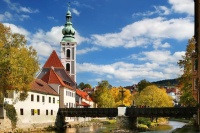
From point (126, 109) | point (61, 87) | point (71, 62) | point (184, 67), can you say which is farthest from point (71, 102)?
point (184, 67)

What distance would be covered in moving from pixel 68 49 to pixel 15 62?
67942 millimetres

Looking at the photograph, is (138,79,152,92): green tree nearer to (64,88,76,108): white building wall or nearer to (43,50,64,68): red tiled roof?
(64,88,76,108): white building wall

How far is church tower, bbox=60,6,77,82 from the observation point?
106875 millimetres

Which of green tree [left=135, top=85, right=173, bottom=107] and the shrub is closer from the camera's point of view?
the shrub

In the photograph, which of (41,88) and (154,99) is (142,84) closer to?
(154,99)

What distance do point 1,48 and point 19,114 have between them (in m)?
12.9

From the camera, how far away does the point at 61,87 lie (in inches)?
2773

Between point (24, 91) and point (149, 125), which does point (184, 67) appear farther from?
point (149, 125)

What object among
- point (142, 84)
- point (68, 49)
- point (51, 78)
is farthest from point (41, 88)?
point (142, 84)

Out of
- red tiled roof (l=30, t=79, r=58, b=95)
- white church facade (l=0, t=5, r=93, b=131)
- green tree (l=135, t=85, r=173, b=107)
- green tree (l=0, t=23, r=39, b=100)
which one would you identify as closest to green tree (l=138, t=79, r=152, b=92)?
green tree (l=135, t=85, r=173, b=107)

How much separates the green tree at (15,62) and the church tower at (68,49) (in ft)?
206

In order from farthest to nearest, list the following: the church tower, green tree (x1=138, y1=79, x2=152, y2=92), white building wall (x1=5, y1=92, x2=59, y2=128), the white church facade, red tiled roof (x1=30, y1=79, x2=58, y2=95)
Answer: green tree (x1=138, y1=79, x2=152, y2=92)
the church tower
red tiled roof (x1=30, y1=79, x2=58, y2=95)
white building wall (x1=5, y1=92, x2=59, y2=128)
the white church facade

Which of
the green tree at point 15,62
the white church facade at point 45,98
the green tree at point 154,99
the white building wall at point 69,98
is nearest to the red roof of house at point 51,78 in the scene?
the white church facade at point 45,98

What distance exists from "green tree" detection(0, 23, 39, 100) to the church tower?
62.8m
